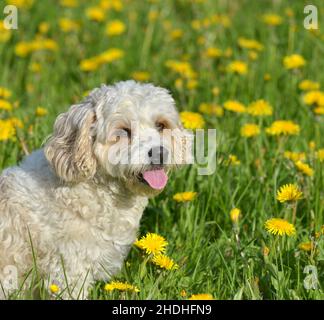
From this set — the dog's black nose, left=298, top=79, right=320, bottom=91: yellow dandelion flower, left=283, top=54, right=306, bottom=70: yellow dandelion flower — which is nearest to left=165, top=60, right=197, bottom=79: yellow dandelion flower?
left=283, top=54, right=306, bottom=70: yellow dandelion flower

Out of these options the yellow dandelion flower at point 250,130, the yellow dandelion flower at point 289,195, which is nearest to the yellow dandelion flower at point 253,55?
the yellow dandelion flower at point 250,130

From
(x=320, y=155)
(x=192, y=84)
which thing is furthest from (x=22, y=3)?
(x=320, y=155)

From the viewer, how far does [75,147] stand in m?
3.66

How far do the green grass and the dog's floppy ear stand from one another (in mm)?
514

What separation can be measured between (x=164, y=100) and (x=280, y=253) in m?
0.88

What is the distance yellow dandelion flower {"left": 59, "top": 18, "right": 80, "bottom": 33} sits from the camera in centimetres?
667

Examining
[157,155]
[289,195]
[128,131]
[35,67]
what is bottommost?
[289,195]

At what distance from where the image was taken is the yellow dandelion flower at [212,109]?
17.8 feet

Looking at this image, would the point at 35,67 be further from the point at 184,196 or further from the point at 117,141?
the point at 117,141

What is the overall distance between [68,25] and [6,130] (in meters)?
2.35

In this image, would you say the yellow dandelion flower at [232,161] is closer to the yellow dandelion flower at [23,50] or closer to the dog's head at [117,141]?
the dog's head at [117,141]

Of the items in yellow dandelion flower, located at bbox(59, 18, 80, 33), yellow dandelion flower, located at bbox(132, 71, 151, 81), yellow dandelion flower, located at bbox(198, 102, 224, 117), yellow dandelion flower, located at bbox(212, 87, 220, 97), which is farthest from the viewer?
yellow dandelion flower, located at bbox(59, 18, 80, 33)

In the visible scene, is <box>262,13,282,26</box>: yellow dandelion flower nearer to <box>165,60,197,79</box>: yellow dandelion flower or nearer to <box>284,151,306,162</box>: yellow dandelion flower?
<box>165,60,197,79</box>: yellow dandelion flower

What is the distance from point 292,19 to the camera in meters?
6.84
